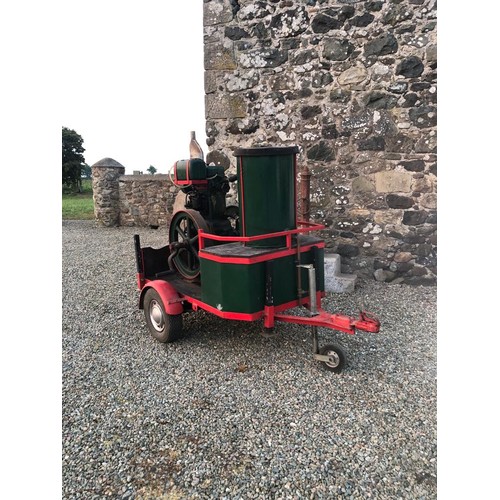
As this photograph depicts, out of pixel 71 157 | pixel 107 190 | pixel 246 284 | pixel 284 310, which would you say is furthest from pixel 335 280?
pixel 71 157

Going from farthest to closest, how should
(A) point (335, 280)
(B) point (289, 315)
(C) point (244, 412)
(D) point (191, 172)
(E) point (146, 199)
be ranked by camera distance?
(E) point (146, 199)
(A) point (335, 280)
(D) point (191, 172)
(B) point (289, 315)
(C) point (244, 412)

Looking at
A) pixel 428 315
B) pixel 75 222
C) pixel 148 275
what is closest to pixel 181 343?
pixel 148 275

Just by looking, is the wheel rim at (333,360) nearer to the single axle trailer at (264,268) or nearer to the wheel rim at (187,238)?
the single axle trailer at (264,268)

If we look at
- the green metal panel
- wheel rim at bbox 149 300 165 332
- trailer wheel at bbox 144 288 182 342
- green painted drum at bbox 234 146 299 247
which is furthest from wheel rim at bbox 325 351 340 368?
wheel rim at bbox 149 300 165 332

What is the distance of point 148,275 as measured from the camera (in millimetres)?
4383

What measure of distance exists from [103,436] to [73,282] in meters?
3.99

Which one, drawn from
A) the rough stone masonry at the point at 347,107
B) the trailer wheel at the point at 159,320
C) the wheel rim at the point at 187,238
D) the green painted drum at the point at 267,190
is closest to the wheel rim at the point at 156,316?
the trailer wheel at the point at 159,320

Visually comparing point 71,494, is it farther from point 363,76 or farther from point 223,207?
point 363,76

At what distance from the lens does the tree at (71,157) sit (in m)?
21.4

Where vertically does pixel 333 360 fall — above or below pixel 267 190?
below

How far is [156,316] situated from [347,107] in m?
3.53

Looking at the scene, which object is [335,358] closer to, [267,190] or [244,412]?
[244,412]

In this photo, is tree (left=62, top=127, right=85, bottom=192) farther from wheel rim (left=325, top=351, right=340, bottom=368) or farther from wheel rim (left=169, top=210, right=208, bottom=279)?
wheel rim (left=325, top=351, right=340, bottom=368)

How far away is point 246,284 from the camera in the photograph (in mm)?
3072
